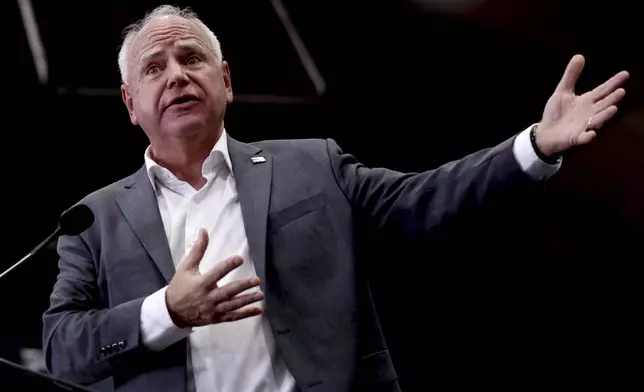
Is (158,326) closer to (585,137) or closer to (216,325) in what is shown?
(216,325)

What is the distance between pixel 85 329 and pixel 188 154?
18.6 inches

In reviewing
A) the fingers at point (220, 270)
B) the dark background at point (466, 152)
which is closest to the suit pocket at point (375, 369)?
the fingers at point (220, 270)

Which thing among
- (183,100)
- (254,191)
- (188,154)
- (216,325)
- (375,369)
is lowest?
(375,369)

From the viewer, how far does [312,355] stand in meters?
1.51

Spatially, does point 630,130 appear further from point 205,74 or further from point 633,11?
point 205,74

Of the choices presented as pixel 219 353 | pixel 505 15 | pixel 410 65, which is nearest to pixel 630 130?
pixel 505 15

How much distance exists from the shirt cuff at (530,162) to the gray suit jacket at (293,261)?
0.05 feet

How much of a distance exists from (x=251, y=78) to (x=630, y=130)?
150 centimetres

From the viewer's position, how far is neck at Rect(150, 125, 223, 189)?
180 cm

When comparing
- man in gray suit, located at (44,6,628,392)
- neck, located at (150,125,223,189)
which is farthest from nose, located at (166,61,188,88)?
neck, located at (150,125,223,189)

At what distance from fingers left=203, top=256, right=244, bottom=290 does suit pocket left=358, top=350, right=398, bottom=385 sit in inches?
14.0

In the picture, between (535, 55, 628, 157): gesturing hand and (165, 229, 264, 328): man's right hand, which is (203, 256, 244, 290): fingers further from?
(535, 55, 628, 157): gesturing hand

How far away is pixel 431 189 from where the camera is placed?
1556 millimetres

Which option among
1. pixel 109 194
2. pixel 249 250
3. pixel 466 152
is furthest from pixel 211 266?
pixel 466 152
